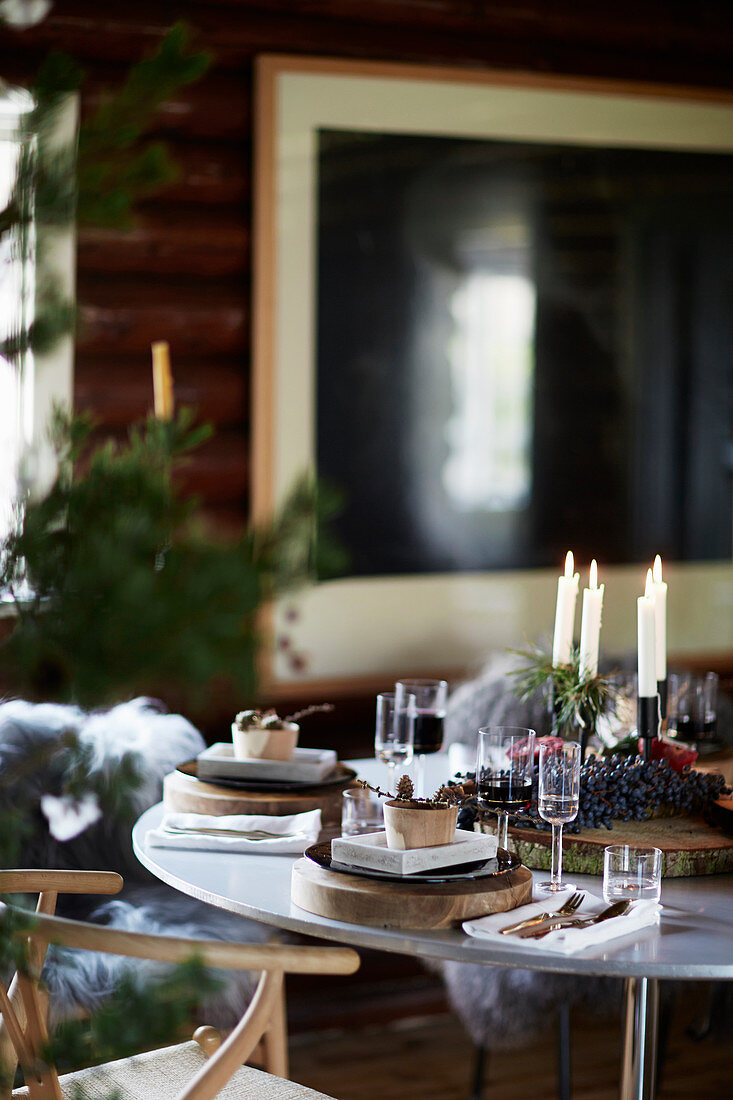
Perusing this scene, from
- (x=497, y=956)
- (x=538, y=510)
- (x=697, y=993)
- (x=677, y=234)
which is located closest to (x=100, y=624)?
(x=497, y=956)

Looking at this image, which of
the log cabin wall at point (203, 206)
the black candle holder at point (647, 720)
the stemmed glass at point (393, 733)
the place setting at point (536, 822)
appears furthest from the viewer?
the log cabin wall at point (203, 206)

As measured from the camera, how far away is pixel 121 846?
248 centimetres

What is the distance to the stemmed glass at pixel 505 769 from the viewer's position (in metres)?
1.69

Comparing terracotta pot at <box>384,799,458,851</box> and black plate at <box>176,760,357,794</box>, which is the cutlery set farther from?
black plate at <box>176,760,357,794</box>

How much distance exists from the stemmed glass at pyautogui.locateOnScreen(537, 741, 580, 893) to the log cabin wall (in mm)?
1450

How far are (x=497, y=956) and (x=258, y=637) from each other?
2.64 feet

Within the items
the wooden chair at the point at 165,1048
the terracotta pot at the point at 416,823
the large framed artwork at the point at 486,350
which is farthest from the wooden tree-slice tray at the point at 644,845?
the large framed artwork at the point at 486,350

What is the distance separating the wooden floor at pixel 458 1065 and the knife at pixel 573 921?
1.41m

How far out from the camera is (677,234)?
3.43 metres

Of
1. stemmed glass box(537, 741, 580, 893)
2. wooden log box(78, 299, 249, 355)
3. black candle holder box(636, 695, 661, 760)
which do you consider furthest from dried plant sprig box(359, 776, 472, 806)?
wooden log box(78, 299, 249, 355)

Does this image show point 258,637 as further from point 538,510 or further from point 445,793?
point 538,510

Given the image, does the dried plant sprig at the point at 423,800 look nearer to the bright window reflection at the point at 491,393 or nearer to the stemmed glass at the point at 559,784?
the stemmed glass at the point at 559,784

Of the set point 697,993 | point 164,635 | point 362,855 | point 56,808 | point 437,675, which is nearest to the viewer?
point 164,635

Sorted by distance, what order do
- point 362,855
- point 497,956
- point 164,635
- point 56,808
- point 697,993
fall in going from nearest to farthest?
point 164,635 < point 497,956 < point 362,855 < point 56,808 < point 697,993
